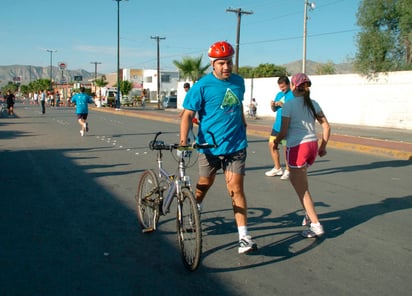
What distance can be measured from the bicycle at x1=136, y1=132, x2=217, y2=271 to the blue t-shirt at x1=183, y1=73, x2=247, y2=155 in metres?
0.17

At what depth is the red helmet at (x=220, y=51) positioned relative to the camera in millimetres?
4039

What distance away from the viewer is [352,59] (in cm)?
2956

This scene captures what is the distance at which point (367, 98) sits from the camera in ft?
88.0

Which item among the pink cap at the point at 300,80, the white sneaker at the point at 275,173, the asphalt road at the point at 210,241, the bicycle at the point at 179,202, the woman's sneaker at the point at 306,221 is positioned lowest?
the asphalt road at the point at 210,241

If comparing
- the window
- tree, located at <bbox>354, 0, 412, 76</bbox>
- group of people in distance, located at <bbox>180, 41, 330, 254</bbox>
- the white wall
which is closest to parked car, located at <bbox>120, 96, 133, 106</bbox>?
the white wall

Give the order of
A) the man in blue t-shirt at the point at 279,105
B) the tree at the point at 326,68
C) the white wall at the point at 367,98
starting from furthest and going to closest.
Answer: the tree at the point at 326,68 → the white wall at the point at 367,98 → the man in blue t-shirt at the point at 279,105

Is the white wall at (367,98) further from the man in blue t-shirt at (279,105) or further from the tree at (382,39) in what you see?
the man in blue t-shirt at (279,105)

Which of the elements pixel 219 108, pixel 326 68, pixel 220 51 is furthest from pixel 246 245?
pixel 326 68

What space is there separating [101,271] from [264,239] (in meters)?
1.78

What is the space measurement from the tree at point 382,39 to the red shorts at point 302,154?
24.7m

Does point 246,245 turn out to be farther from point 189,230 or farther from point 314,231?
point 314,231

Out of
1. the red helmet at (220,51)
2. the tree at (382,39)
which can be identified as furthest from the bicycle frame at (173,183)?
the tree at (382,39)

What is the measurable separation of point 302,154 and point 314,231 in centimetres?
85

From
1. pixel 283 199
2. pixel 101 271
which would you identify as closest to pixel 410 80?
pixel 283 199
